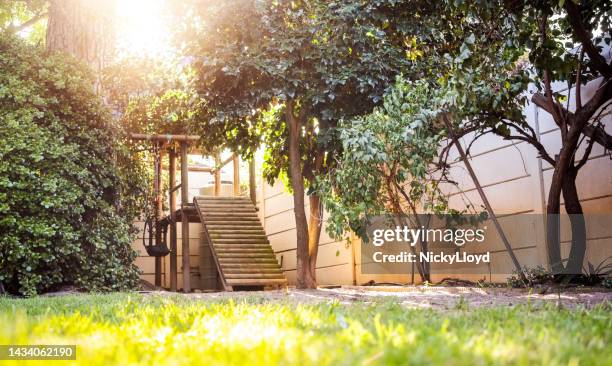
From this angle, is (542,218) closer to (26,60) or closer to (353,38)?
(353,38)

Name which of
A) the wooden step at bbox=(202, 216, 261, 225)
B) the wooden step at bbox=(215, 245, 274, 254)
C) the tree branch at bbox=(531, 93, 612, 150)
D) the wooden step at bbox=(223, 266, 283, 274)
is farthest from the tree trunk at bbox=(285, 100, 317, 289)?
the tree branch at bbox=(531, 93, 612, 150)

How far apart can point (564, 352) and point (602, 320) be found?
126 cm

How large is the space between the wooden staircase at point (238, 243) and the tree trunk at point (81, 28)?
3.90 metres

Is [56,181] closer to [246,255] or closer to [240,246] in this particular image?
[246,255]

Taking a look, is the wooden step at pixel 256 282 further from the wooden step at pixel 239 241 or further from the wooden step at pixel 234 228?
the wooden step at pixel 234 228

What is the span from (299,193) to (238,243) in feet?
10.4

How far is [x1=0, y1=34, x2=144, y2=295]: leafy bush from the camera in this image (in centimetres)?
839

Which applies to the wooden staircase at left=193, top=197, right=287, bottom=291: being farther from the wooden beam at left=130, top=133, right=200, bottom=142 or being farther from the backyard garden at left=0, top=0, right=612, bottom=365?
the wooden beam at left=130, top=133, right=200, bottom=142

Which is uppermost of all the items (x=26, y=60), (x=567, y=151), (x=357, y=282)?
(x=26, y=60)

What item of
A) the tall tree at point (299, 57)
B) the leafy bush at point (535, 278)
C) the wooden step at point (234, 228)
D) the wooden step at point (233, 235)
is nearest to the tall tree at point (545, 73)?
the leafy bush at point (535, 278)

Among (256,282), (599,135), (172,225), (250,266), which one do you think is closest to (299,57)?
(599,135)

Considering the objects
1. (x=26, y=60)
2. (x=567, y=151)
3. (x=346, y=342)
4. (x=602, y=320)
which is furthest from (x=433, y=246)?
(x=346, y=342)

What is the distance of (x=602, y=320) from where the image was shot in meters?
3.39

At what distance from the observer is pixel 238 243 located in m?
12.7
